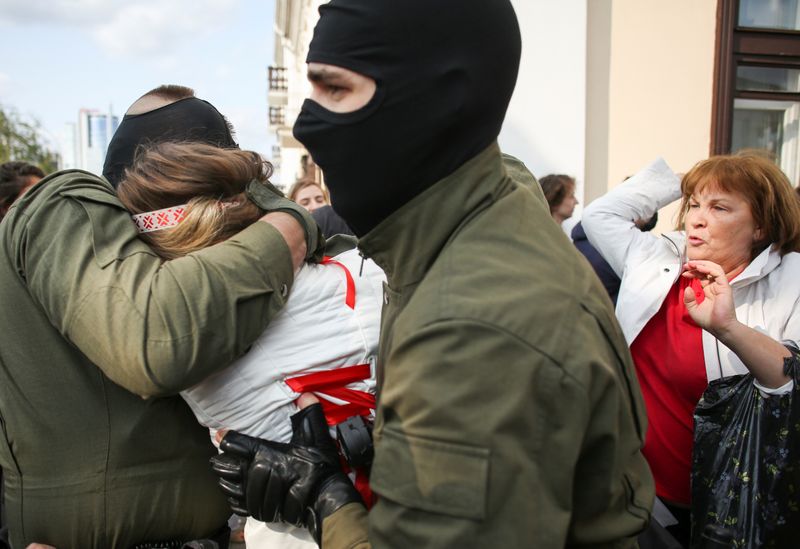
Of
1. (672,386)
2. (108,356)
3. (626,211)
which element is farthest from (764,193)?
(108,356)

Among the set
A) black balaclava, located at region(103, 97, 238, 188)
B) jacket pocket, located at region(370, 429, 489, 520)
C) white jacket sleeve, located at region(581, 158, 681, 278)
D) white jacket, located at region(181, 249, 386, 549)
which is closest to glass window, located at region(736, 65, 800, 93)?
white jacket sleeve, located at region(581, 158, 681, 278)

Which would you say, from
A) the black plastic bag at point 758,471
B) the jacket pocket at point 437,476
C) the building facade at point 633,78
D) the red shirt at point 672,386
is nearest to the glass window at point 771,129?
the building facade at point 633,78

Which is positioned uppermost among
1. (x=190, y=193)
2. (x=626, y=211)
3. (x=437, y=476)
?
(x=190, y=193)

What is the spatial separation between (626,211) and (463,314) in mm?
1931

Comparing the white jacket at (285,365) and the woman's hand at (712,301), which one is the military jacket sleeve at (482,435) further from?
the woman's hand at (712,301)

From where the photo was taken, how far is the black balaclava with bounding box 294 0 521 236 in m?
0.96

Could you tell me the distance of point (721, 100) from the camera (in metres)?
5.56

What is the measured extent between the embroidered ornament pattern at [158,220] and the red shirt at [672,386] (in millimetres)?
1597

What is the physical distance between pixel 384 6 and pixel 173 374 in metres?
0.71

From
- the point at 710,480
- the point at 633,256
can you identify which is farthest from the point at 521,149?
the point at 710,480

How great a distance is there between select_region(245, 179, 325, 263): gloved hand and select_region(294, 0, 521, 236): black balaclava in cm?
38

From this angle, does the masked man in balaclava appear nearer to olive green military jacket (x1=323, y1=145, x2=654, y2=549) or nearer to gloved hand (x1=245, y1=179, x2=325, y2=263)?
olive green military jacket (x1=323, y1=145, x2=654, y2=549)

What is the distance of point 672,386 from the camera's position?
2.15 meters

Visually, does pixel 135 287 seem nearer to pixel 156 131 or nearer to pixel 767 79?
pixel 156 131
